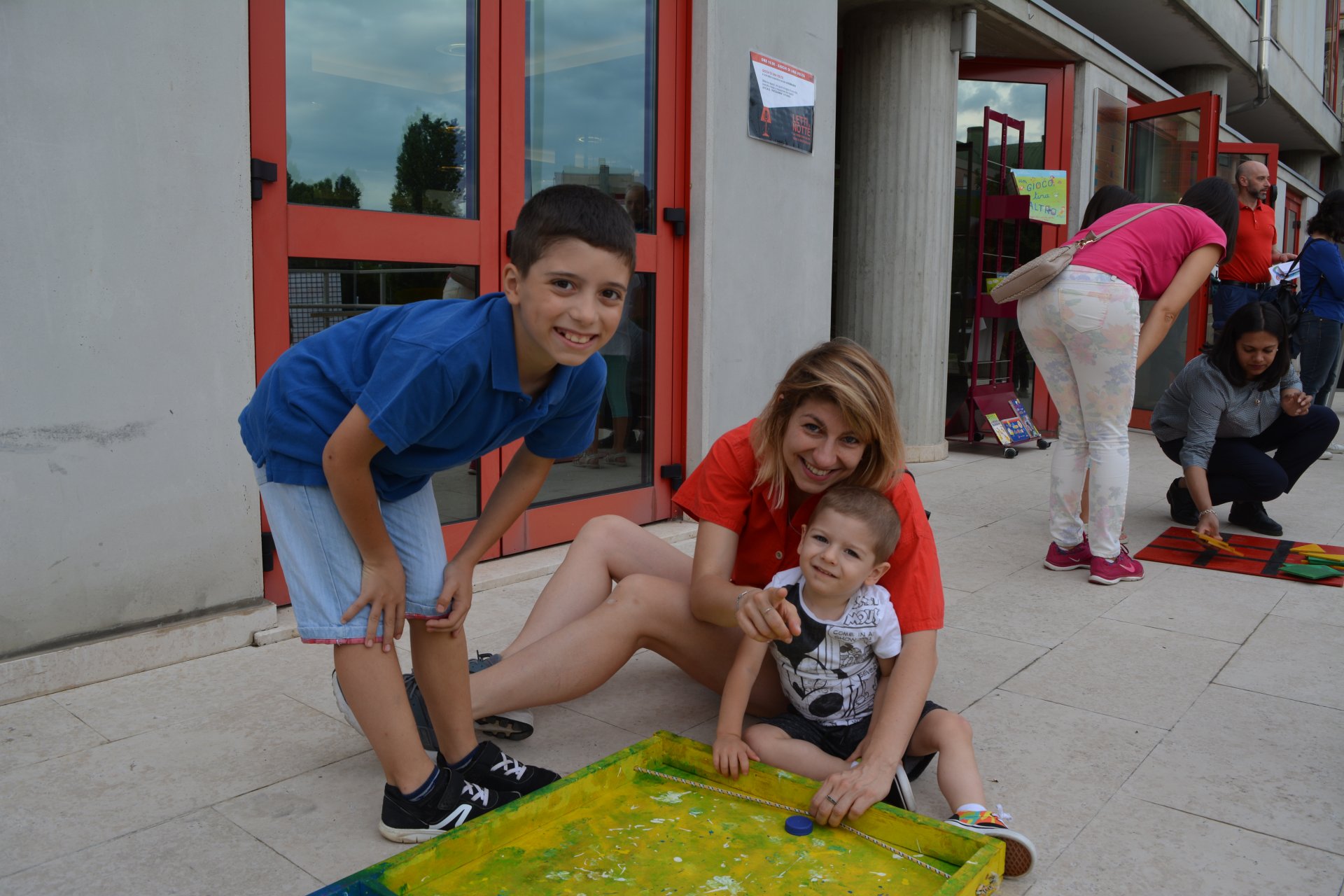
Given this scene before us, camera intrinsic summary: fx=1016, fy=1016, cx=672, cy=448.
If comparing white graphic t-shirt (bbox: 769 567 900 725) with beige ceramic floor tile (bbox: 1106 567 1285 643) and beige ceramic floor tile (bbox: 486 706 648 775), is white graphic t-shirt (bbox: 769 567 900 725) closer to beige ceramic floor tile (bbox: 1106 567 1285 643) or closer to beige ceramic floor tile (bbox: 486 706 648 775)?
beige ceramic floor tile (bbox: 486 706 648 775)

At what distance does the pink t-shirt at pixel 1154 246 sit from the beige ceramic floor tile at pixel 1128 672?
126 centimetres

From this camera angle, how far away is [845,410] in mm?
1970

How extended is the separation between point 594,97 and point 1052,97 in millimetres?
4633

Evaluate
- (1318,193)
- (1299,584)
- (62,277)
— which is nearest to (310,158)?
(62,277)

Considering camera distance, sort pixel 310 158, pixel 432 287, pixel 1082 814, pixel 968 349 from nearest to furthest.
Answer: pixel 1082 814, pixel 310 158, pixel 432 287, pixel 968 349

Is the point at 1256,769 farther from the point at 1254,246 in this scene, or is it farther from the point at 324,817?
the point at 1254,246

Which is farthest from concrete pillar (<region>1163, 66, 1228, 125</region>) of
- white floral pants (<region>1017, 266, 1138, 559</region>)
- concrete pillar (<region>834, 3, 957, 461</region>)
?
white floral pants (<region>1017, 266, 1138, 559</region>)

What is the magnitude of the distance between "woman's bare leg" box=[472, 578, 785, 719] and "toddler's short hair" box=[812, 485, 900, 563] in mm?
435

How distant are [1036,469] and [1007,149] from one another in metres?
2.36

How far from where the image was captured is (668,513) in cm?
446

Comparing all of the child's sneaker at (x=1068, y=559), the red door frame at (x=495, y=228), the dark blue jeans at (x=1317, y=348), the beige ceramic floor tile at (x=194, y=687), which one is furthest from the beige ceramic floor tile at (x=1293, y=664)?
the dark blue jeans at (x=1317, y=348)

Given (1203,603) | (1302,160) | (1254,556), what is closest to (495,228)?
(1203,603)

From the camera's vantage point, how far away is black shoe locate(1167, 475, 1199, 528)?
185 inches

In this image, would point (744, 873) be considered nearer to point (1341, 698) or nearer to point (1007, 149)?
point (1341, 698)
